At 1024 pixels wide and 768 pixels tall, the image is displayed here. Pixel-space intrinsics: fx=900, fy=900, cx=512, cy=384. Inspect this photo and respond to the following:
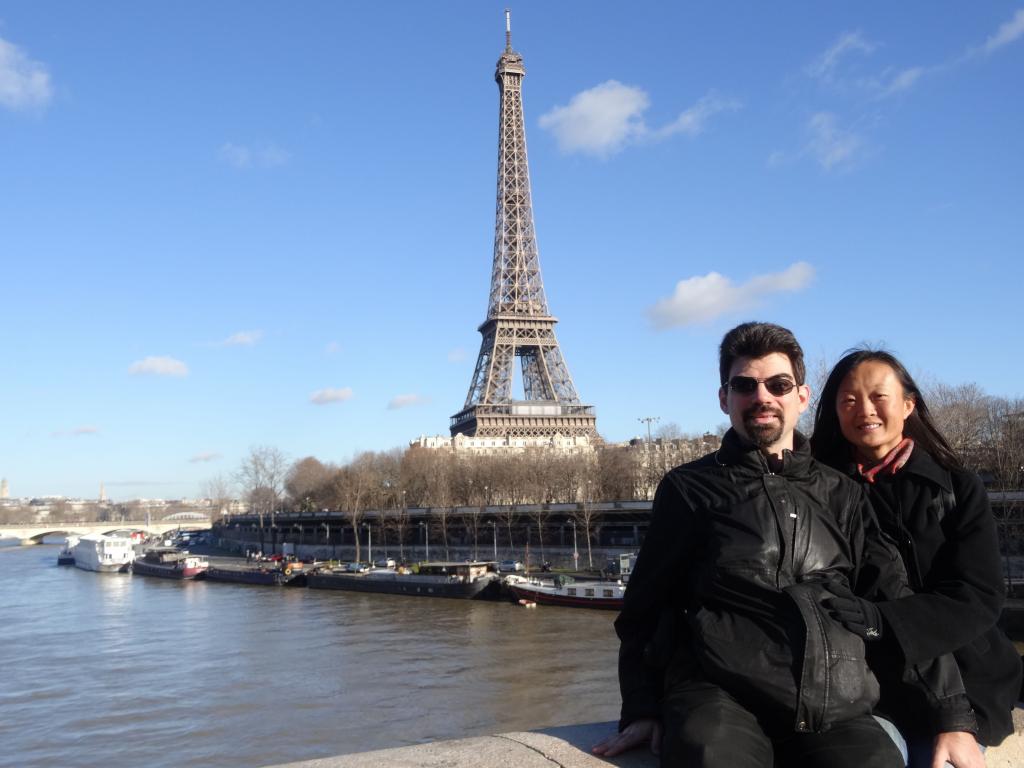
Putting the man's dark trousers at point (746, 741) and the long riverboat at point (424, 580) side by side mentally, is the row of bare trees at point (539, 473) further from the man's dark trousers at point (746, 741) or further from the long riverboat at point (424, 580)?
the man's dark trousers at point (746, 741)

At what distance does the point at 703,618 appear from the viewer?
2.92 meters

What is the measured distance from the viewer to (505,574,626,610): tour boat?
3098 cm

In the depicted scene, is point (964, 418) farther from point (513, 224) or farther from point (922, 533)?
point (513, 224)

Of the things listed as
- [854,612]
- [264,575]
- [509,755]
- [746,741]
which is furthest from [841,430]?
[264,575]

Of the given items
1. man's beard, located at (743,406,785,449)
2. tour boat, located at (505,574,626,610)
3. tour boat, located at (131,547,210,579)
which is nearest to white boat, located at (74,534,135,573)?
tour boat, located at (131,547,210,579)

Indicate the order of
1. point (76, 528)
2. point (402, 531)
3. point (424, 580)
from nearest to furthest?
point (424, 580) < point (402, 531) < point (76, 528)

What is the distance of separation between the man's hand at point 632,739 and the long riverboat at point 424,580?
112 ft

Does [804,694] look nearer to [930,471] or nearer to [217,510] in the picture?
[930,471]

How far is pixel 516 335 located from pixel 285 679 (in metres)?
59.2

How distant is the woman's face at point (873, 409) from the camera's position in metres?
3.59

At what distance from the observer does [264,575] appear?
4806cm

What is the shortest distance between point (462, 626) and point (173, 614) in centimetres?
1331

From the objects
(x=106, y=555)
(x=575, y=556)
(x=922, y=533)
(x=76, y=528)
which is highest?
(x=922, y=533)

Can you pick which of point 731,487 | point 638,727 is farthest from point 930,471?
point 638,727
